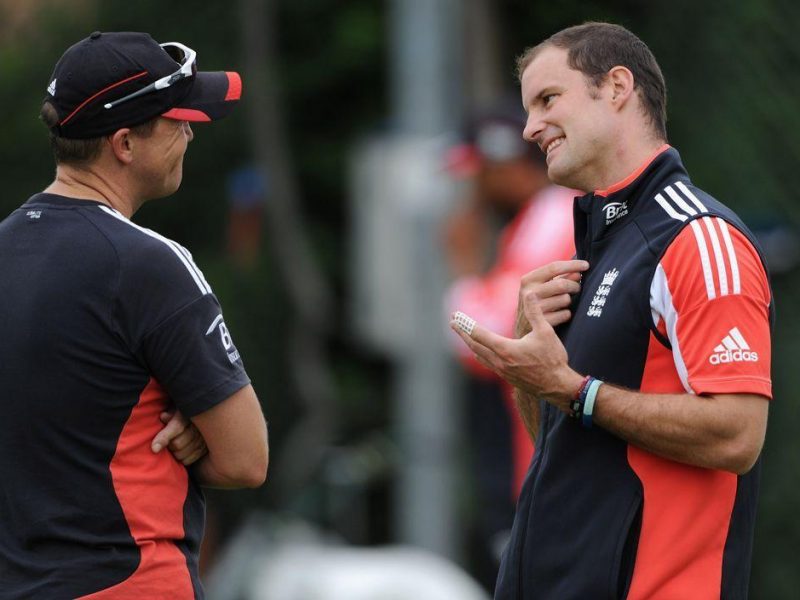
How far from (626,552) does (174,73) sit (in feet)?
4.85

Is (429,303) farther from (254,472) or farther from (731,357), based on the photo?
(731,357)

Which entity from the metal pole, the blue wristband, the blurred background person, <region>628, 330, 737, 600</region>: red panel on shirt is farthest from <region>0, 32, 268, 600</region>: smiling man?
the metal pole

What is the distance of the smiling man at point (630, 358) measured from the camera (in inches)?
130

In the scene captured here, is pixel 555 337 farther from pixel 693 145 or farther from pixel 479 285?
pixel 693 145

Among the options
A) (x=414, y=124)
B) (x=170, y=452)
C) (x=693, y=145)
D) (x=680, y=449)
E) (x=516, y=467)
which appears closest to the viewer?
(x=680, y=449)

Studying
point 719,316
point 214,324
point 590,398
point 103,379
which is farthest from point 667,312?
point 103,379

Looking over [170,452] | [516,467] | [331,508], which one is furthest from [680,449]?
[331,508]

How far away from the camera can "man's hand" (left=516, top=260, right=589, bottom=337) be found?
3.58m

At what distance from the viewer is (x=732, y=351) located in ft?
10.8

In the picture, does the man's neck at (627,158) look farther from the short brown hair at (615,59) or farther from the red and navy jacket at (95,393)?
the red and navy jacket at (95,393)

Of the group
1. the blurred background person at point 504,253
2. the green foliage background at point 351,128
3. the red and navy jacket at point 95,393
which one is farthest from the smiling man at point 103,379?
the green foliage background at point 351,128

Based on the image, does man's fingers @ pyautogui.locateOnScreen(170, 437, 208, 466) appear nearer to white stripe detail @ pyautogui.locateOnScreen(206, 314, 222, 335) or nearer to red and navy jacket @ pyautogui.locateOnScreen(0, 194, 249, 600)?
red and navy jacket @ pyautogui.locateOnScreen(0, 194, 249, 600)

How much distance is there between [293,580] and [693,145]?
3355 mm

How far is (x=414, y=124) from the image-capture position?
850cm
